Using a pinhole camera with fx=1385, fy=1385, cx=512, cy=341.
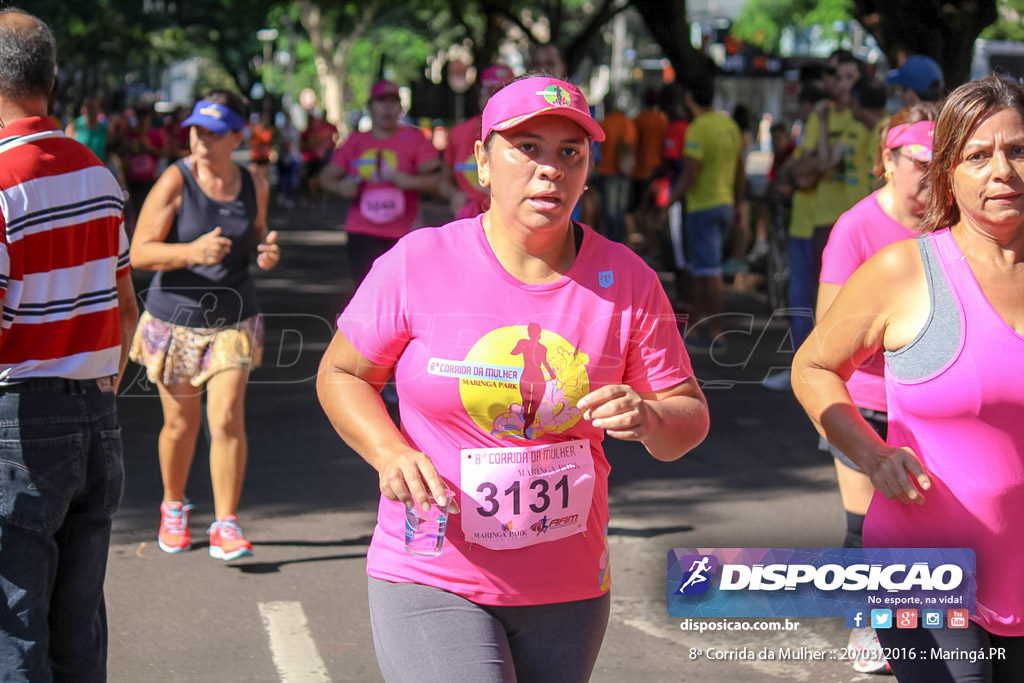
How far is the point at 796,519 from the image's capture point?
6.94 metres

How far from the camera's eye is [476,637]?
2.94 meters

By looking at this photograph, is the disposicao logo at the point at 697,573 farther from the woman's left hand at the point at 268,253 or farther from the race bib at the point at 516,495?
the woman's left hand at the point at 268,253

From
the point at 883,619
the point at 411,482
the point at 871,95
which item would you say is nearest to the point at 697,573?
the point at 883,619

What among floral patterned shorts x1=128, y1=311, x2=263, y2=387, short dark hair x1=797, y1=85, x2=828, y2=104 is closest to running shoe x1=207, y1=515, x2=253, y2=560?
floral patterned shorts x1=128, y1=311, x2=263, y2=387

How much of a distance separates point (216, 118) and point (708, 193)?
604cm

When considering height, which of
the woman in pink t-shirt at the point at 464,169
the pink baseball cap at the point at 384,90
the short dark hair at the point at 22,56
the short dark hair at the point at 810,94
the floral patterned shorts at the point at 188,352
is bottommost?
the floral patterned shorts at the point at 188,352

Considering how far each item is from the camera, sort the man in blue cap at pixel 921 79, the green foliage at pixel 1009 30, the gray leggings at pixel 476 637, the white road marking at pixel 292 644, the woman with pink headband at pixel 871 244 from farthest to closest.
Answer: the green foliage at pixel 1009 30 < the man in blue cap at pixel 921 79 < the white road marking at pixel 292 644 < the woman with pink headband at pixel 871 244 < the gray leggings at pixel 476 637

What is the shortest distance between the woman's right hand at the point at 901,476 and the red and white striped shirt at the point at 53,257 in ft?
6.83

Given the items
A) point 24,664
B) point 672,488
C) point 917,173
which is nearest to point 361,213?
point 672,488

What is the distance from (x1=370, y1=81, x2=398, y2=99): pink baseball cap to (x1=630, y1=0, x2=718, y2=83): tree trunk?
28.8 ft

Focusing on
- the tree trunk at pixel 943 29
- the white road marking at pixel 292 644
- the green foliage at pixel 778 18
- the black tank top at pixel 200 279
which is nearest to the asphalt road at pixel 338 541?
the white road marking at pixel 292 644

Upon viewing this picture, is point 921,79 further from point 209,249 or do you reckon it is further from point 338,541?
point 209,249

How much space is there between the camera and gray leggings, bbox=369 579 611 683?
2918mm

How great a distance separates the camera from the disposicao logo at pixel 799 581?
10.2ft
